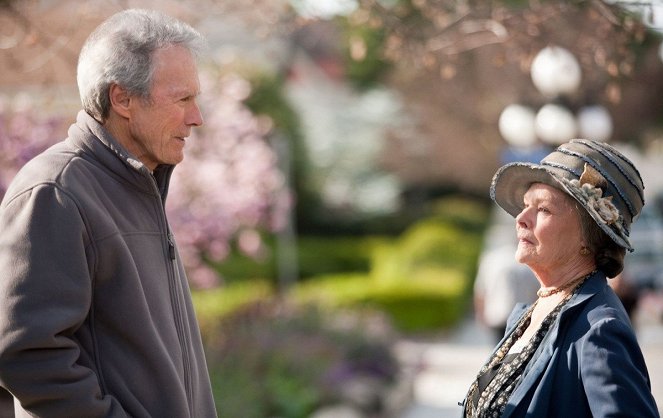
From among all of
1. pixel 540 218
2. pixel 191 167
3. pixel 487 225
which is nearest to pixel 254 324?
pixel 191 167

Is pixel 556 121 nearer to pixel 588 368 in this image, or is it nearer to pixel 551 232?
pixel 551 232

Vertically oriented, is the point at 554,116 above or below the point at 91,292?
below

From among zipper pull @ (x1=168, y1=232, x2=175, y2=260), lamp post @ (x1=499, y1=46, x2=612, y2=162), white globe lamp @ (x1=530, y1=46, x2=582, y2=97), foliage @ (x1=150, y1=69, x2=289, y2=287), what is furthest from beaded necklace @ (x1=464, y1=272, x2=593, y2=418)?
foliage @ (x1=150, y1=69, x2=289, y2=287)

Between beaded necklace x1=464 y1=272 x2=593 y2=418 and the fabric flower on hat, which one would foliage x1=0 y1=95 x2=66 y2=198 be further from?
→ the fabric flower on hat

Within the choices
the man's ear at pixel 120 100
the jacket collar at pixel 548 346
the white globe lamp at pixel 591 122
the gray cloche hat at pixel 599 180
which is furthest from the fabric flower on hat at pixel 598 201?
the white globe lamp at pixel 591 122

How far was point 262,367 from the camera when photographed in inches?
358

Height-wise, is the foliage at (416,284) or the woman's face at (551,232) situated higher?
the woman's face at (551,232)

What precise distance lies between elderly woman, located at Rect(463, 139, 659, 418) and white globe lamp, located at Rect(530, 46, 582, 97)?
491 centimetres

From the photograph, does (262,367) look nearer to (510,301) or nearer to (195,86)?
(510,301)

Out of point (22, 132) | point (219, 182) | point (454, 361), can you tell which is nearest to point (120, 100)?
point (22, 132)

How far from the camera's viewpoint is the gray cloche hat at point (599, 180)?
2754 mm

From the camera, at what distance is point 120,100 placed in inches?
108

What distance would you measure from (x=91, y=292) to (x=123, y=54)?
61 centimetres

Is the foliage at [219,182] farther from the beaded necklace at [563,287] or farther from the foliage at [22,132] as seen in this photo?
the beaded necklace at [563,287]
